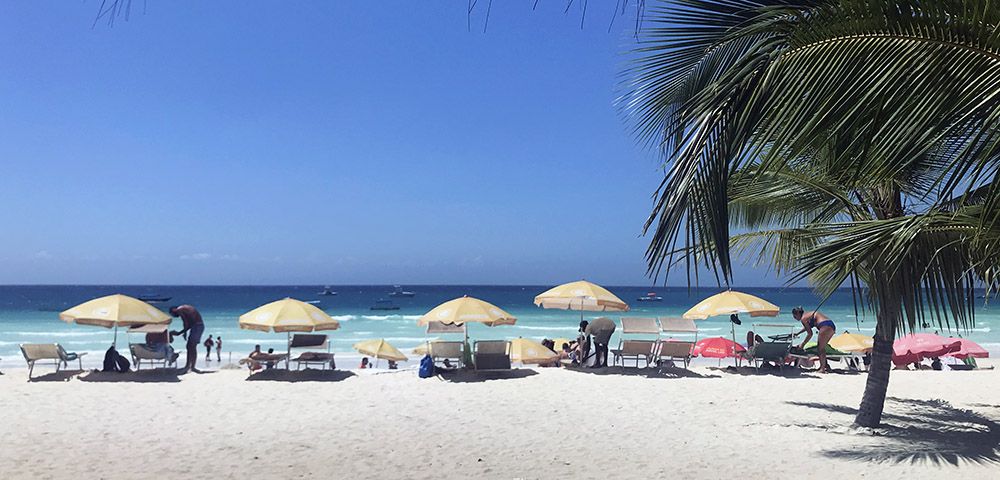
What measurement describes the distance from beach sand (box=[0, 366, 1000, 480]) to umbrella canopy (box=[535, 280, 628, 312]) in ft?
6.24

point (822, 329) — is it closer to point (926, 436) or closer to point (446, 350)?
point (926, 436)

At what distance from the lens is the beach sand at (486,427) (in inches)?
236

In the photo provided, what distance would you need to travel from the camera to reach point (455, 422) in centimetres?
812

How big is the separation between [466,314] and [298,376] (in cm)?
308

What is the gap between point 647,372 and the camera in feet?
41.7

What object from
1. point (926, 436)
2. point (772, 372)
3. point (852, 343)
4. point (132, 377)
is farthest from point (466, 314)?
point (852, 343)

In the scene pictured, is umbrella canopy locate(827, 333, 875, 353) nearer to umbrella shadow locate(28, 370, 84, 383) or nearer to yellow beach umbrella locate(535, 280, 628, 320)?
yellow beach umbrella locate(535, 280, 628, 320)

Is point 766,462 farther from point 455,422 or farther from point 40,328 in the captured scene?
point 40,328

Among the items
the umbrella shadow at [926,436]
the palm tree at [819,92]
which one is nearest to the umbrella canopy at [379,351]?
the umbrella shadow at [926,436]

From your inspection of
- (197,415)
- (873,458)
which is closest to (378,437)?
(197,415)

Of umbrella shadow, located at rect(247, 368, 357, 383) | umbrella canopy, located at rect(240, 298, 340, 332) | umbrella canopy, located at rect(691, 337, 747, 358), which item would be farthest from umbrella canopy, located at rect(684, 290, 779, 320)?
umbrella canopy, located at rect(240, 298, 340, 332)

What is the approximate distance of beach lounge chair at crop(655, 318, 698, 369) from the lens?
12.9 m

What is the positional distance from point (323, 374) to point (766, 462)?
8090 mm

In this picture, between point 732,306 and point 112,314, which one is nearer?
point 112,314
